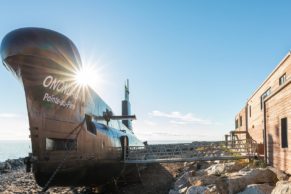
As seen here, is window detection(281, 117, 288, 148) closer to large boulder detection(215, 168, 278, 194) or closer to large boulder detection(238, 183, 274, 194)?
large boulder detection(215, 168, 278, 194)

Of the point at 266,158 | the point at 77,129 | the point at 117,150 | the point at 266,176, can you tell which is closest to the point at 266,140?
the point at 266,158

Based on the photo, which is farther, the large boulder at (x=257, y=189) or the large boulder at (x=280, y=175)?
the large boulder at (x=280, y=175)

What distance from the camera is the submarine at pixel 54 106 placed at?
1206 cm

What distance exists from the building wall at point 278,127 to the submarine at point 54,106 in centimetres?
786

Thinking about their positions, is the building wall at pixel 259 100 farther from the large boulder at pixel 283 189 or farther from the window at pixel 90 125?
the window at pixel 90 125

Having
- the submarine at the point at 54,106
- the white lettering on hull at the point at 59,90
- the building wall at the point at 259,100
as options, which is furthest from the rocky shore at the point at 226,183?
the white lettering on hull at the point at 59,90

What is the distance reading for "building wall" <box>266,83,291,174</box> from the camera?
1374cm

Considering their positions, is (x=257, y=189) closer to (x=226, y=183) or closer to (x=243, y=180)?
(x=243, y=180)

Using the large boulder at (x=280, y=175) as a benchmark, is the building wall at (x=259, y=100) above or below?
above

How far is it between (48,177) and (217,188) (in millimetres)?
6425

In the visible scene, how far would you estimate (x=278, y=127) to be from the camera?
50.8 feet

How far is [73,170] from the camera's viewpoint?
13.4 meters

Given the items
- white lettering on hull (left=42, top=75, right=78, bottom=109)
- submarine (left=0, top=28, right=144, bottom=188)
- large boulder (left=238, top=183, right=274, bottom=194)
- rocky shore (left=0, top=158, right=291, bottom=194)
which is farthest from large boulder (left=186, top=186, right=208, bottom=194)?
white lettering on hull (left=42, top=75, right=78, bottom=109)

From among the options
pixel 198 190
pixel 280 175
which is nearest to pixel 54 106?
pixel 198 190
